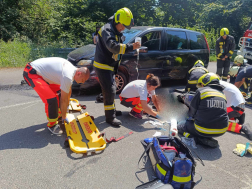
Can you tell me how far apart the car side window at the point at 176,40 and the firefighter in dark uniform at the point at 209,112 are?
3.11 m

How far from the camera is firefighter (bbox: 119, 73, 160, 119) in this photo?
3.72 meters

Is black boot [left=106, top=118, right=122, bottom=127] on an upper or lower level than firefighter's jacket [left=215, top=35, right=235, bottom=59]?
lower

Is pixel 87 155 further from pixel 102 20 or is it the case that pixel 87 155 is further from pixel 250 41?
pixel 102 20

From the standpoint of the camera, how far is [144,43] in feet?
18.7

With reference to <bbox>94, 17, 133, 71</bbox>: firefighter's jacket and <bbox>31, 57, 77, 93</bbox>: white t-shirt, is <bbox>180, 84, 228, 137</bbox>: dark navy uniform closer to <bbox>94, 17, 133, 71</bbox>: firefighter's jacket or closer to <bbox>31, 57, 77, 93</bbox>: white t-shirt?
<bbox>94, 17, 133, 71</bbox>: firefighter's jacket

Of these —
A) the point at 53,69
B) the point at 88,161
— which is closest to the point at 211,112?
the point at 88,161

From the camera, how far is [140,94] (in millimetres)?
3762

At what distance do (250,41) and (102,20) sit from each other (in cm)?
860

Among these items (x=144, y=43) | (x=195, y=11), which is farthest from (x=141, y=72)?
(x=195, y=11)

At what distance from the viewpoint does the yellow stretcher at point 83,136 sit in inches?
115

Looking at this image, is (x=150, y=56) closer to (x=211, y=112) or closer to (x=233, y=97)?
(x=233, y=97)

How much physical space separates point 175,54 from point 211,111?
3.50 m

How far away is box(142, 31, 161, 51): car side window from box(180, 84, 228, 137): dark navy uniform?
290 cm

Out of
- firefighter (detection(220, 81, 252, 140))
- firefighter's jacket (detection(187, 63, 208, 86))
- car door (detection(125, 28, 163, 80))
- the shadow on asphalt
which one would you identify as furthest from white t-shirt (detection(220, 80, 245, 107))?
the shadow on asphalt
